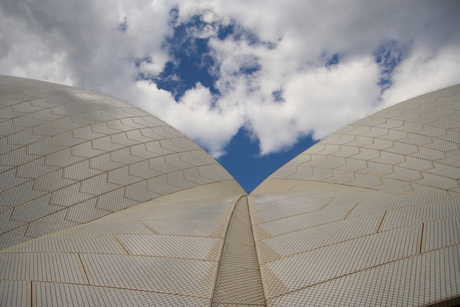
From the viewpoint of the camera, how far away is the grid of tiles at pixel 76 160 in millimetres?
8531

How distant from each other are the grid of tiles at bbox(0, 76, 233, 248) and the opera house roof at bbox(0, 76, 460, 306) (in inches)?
2.3

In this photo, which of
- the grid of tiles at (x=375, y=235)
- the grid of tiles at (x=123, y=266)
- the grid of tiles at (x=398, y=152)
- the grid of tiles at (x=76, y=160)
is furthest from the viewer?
the grid of tiles at (x=398, y=152)

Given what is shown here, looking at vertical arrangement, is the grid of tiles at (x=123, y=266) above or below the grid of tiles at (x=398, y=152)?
below

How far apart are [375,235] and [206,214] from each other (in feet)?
14.4

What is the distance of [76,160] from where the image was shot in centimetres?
1063

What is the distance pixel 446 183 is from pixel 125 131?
46.3ft

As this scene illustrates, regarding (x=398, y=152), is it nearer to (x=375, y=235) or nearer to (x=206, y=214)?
(x=375, y=235)

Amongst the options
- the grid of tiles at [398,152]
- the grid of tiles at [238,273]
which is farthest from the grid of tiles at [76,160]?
the grid of tiles at [398,152]

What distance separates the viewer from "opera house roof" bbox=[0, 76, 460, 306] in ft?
12.2

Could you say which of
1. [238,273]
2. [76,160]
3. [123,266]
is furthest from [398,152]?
[76,160]

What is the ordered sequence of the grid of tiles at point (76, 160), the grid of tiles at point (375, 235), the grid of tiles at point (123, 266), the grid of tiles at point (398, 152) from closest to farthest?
the grid of tiles at point (375, 235) < the grid of tiles at point (123, 266) < the grid of tiles at point (76, 160) < the grid of tiles at point (398, 152)

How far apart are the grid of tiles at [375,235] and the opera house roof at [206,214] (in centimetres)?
2

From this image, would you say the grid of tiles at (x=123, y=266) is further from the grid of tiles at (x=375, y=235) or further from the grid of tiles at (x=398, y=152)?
the grid of tiles at (x=398, y=152)

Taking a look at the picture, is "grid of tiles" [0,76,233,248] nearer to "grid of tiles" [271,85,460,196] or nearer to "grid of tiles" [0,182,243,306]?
"grid of tiles" [0,182,243,306]
